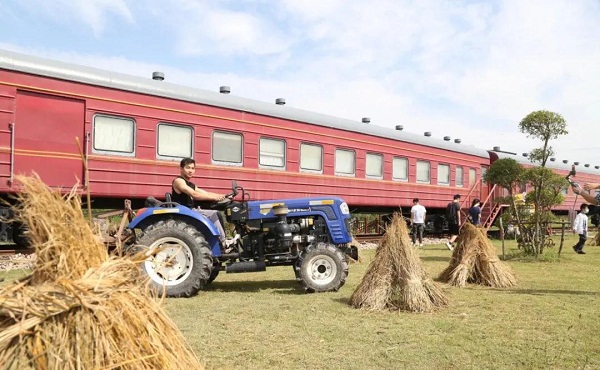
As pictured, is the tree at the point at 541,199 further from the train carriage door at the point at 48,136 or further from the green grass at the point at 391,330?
the train carriage door at the point at 48,136

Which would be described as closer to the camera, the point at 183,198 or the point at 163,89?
the point at 183,198

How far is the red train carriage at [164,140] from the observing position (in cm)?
826

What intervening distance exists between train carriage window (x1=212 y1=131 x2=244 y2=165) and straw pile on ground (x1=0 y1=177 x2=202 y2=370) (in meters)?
8.42

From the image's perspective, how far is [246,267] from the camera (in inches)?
252

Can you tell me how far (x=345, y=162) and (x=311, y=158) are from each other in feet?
4.19

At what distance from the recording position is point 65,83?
864 cm

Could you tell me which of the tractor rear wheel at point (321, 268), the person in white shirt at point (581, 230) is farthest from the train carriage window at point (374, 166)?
the tractor rear wheel at point (321, 268)

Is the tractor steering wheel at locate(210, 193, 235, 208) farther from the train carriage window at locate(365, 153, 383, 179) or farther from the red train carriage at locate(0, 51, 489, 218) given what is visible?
the train carriage window at locate(365, 153, 383, 179)

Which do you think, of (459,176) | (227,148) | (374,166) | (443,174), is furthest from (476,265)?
(459,176)

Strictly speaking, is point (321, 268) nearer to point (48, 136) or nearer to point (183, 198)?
point (183, 198)

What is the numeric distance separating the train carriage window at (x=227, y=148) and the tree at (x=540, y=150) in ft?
20.9

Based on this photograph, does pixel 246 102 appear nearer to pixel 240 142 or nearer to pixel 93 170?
pixel 240 142

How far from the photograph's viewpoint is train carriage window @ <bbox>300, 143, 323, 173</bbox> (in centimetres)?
1212

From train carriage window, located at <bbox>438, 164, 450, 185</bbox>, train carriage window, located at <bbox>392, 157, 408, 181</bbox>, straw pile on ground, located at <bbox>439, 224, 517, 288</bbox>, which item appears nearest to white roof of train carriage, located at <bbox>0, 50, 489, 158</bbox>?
train carriage window, located at <bbox>392, 157, 408, 181</bbox>
